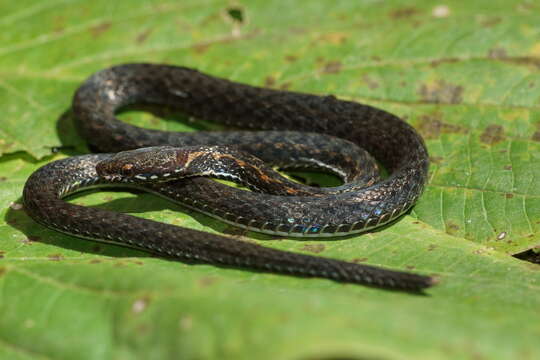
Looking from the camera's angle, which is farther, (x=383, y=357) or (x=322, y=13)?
(x=322, y=13)

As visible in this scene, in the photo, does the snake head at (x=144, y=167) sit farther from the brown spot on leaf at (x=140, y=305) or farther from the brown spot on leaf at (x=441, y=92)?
the brown spot on leaf at (x=441, y=92)

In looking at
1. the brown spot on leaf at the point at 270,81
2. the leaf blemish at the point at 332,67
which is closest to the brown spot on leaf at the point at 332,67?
the leaf blemish at the point at 332,67

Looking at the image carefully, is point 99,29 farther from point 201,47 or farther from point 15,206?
point 15,206

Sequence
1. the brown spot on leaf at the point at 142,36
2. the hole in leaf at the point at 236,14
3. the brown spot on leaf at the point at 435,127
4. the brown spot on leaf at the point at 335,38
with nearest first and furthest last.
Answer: the brown spot on leaf at the point at 435,127 < the brown spot on leaf at the point at 335,38 < the brown spot on leaf at the point at 142,36 < the hole in leaf at the point at 236,14

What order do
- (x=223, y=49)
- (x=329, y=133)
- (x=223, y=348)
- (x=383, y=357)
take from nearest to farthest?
(x=383, y=357) → (x=223, y=348) → (x=329, y=133) → (x=223, y=49)

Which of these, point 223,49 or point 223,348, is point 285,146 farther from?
point 223,348

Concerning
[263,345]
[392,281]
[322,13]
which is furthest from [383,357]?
[322,13]

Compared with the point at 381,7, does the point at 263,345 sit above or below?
below

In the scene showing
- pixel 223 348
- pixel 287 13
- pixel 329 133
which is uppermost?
pixel 287 13
